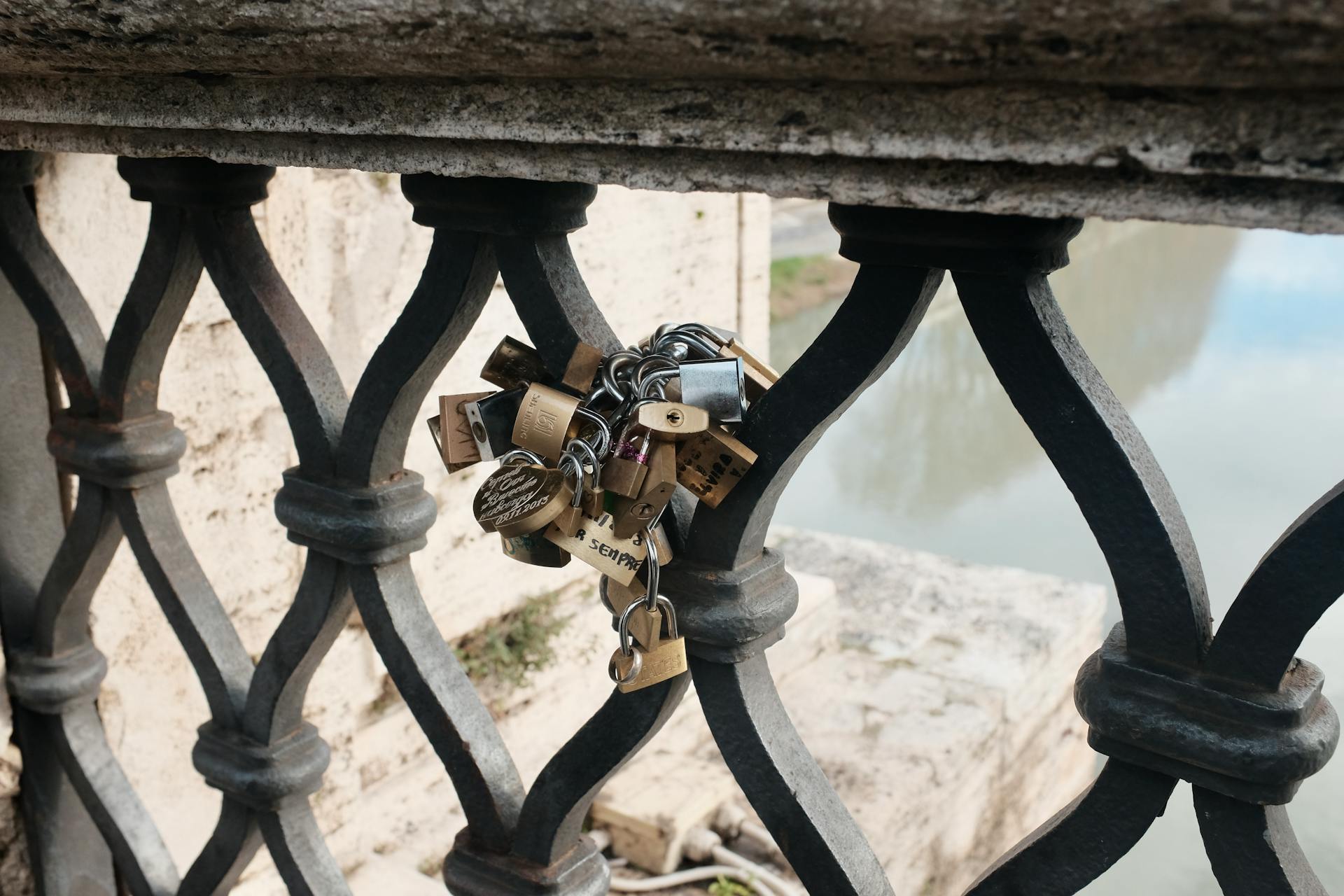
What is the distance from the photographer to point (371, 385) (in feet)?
2.73

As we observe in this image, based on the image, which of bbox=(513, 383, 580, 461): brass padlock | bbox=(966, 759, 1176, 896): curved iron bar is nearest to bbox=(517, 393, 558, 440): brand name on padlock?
bbox=(513, 383, 580, 461): brass padlock

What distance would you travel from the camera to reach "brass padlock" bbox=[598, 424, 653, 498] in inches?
26.4

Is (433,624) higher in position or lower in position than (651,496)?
lower

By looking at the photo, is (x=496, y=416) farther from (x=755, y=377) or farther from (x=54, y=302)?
(x=54, y=302)

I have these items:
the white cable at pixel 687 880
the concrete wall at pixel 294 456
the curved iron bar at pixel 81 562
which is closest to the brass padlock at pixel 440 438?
the curved iron bar at pixel 81 562

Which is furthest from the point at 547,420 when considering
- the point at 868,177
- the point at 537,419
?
the point at 868,177

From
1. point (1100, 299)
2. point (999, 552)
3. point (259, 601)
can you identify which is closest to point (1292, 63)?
point (259, 601)

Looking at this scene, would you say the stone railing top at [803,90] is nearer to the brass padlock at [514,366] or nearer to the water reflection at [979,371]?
the brass padlock at [514,366]

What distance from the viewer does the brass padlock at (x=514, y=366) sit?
772 millimetres

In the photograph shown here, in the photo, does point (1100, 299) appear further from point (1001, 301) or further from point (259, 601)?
point (1001, 301)

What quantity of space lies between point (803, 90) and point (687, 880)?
2.90 metres

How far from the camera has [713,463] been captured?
67cm

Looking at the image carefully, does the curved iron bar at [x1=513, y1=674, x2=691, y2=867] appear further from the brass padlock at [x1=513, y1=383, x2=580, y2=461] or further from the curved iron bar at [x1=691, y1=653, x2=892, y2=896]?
the brass padlock at [x1=513, y1=383, x2=580, y2=461]

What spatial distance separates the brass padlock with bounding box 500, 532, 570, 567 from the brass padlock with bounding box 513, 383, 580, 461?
0.22ft
